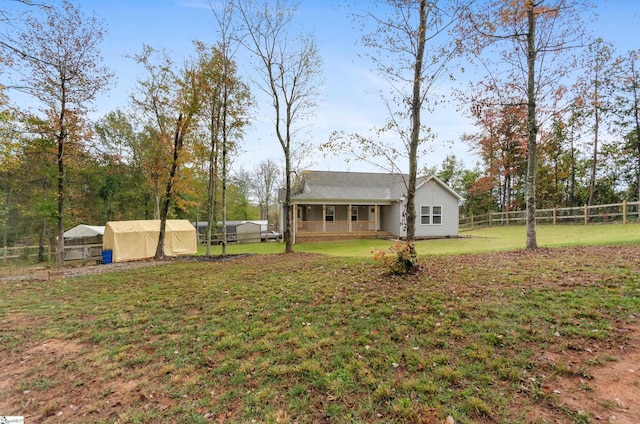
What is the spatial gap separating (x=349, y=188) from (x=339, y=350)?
1900 cm

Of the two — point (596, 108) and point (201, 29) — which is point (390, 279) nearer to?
point (201, 29)

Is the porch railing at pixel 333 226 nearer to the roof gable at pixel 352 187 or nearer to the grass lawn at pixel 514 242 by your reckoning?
the roof gable at pixel 352 187

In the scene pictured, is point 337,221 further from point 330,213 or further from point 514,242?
point 514,242

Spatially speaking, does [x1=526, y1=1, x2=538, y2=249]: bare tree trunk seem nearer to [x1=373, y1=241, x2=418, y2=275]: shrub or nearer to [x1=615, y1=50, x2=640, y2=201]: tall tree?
[x1=373, y1=241, x2=418, y2=275]: shrub

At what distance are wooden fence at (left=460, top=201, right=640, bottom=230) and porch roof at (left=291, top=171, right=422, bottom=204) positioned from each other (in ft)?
33.9

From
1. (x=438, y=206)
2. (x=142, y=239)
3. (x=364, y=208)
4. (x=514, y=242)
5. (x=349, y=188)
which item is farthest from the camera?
(x=364, y=208)

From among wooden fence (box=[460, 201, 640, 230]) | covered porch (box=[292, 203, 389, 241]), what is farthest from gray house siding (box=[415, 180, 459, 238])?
wooden fence (box=[460, 201, 640, 230])

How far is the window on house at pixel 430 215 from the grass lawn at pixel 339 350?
12921 millimetres

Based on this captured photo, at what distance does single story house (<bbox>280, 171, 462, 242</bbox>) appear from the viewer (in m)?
19.7

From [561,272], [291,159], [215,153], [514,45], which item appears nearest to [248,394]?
[561,272]

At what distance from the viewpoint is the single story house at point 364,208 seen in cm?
1967

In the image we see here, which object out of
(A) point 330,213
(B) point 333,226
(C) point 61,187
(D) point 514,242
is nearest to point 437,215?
(D) point 514,242

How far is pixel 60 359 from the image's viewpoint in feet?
12.9

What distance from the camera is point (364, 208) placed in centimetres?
2230
